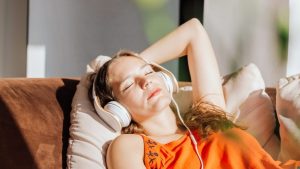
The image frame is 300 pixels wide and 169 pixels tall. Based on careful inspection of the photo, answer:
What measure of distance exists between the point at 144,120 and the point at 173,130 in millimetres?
94

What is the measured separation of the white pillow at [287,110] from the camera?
1123 millimetres

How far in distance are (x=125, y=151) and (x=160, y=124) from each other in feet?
0.53

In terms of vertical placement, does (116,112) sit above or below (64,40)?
above

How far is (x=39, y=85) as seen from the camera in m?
1.24

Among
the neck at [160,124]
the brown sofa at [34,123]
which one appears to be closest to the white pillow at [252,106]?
the neck at [160,124]

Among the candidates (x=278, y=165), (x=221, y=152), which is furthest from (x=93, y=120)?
(x=278, y=165)

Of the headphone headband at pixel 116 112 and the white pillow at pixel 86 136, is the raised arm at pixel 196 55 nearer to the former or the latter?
the headphone headband at pixel 116 112

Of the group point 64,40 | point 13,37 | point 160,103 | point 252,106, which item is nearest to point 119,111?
point 160,103

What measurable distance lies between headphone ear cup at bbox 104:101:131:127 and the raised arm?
203 mm

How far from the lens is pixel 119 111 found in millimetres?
1108

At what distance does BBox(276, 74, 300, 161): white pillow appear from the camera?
112 centimetres

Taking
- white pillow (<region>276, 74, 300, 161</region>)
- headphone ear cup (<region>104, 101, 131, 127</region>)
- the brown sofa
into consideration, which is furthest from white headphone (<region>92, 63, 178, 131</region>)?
white pillow (<region>276, 74, 300, 161</region>)

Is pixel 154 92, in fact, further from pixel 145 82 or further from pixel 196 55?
pixel 196 55

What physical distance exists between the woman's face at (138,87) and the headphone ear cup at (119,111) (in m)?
0.02
